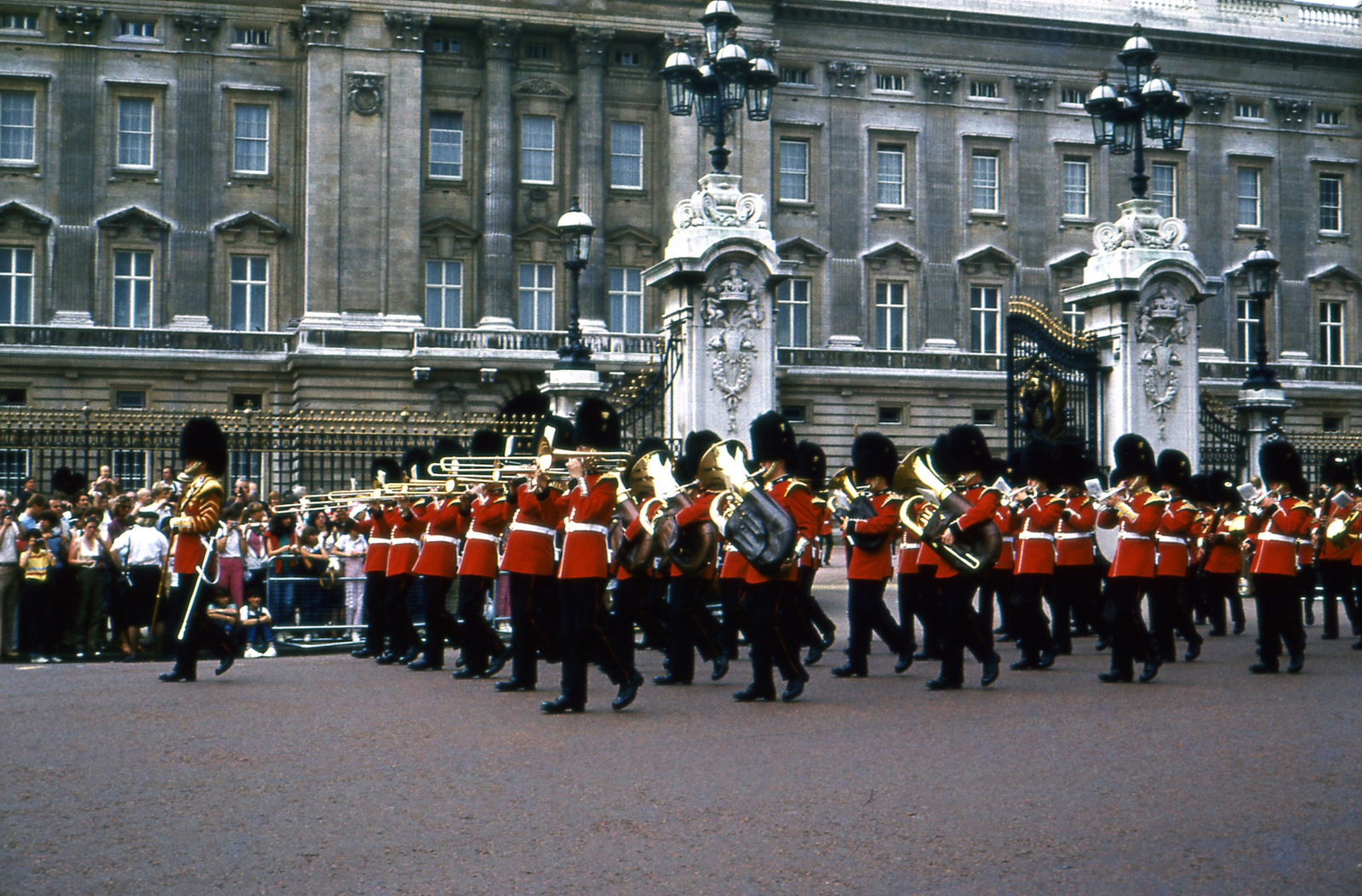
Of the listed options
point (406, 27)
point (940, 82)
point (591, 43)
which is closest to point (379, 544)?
point (406, 27)

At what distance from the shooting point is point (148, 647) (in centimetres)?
1526

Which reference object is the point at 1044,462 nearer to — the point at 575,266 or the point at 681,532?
the point at 681,532

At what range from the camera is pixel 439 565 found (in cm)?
1227

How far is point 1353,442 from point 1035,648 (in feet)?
36.9

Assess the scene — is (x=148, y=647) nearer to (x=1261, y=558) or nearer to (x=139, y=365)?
(x=1261, y=558)

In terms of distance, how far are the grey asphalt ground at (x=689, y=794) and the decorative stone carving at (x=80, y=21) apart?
93.3ft

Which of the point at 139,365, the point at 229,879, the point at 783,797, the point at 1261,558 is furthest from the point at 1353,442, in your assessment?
the point at 139,365

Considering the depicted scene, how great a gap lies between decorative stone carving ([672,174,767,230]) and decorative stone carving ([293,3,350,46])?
Result: 2299 cm

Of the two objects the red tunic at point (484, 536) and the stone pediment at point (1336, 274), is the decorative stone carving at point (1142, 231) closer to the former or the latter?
the red tunic at point (484, 536)

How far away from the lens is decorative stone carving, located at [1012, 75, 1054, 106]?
41375 millimetres

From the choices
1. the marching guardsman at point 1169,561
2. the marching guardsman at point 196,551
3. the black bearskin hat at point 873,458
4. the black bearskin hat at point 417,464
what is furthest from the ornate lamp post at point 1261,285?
the marching guardsman at point 196,551

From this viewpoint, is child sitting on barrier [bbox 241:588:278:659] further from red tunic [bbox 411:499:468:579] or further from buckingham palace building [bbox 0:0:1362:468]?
buckingham palace building [bbox 0:0:1362:468]

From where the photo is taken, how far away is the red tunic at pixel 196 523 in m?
11.2

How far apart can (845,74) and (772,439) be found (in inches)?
1239
